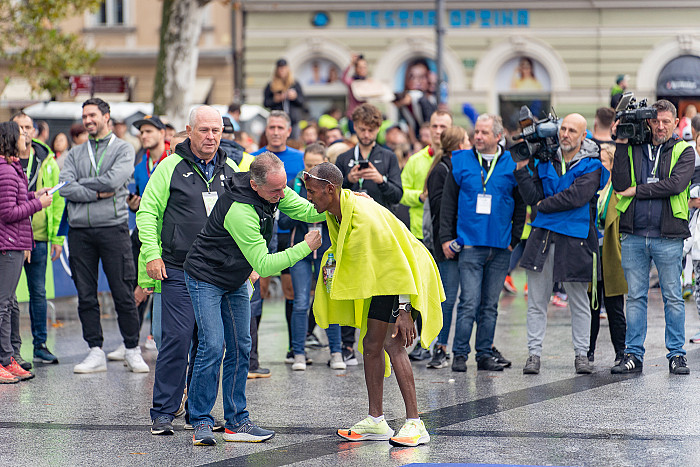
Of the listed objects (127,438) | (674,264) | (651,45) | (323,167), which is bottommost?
(127,438)

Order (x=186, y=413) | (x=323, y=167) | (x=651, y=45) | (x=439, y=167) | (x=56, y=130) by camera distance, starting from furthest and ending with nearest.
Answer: (x=651, y=45)
(x=56, y=130)
(x=439, y=167)
(x=186, y=413)
(x=323, y=167)

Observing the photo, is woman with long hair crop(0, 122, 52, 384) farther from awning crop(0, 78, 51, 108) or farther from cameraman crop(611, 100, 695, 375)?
awning crop(0, 78, 51, 108)

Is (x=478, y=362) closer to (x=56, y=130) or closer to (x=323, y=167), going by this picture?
(x=323, y=167)

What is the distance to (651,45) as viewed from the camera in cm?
2916

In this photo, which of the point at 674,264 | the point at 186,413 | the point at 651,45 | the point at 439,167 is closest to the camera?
the point at 186,413

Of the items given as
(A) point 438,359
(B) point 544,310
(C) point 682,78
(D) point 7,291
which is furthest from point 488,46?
(D) point 7,291

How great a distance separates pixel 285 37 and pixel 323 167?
78.6 feet

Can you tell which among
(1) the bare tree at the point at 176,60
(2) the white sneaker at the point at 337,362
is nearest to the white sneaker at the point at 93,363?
(2) the white sneaker at the point at 337,362

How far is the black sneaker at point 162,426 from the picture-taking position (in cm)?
709

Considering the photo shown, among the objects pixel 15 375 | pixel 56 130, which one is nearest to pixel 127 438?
pixel 15 375

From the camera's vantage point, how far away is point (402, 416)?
7586 millimetres

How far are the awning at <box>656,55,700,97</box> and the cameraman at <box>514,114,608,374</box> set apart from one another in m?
20.9

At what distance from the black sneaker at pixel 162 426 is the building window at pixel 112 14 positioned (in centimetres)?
2541

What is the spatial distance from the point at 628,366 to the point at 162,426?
Answer: 3.79m
